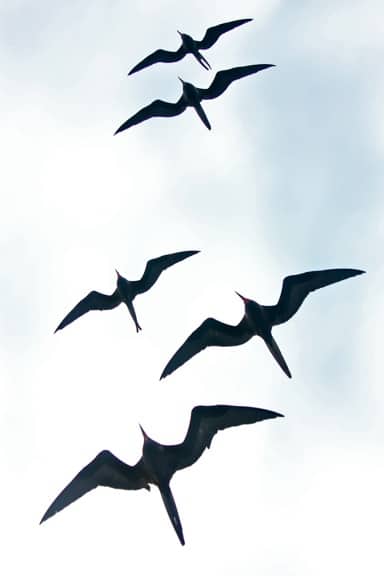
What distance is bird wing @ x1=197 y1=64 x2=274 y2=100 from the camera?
104 ft

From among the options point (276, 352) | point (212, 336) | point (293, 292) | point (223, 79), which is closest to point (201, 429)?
point (276, 352)

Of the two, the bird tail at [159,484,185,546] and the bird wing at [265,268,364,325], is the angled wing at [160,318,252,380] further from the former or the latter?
the bird tail at [159,484,185,546]

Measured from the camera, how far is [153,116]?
105ft

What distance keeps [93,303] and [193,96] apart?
8963 mm

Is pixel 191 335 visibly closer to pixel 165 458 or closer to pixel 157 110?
pixel 165 458

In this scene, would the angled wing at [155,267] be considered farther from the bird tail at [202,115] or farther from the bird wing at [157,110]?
the bird wing at [157,110]

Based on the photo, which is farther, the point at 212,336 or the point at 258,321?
the point at 212,336

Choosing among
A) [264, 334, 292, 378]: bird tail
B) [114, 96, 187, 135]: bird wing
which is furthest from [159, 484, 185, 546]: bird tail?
[114, 96, 187, 135]: bird wing

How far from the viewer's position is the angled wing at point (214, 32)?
112ft

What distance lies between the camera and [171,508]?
19547 mm

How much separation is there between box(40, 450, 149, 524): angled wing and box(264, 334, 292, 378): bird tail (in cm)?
488

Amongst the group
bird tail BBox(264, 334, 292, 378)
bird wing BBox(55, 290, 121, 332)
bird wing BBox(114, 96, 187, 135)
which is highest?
bird wing BBox(114, 96, 187, 135)

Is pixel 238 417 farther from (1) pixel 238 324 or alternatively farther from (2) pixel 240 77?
(2) pixel 240 77

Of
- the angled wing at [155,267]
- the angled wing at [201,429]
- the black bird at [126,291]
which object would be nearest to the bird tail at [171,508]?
the angled wing at [201,429]
